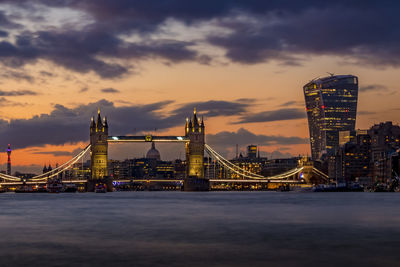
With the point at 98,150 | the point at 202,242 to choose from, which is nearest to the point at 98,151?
the point at 98,150

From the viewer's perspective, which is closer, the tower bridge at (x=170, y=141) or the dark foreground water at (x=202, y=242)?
the dark foreground water at (x=202, y=242)

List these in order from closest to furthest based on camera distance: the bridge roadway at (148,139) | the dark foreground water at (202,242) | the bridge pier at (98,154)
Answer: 1. the dark foreground water at (202,242)
2. the bridge roadway at (148,139)
3. the bridge pier at (98,154)

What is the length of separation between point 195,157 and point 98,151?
27920 mm

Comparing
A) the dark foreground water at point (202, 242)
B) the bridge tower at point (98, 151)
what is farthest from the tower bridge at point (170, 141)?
the dark foreground water at point (202, 242)

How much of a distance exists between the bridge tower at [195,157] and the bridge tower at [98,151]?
76.7 feet

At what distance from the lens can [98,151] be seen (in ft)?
602

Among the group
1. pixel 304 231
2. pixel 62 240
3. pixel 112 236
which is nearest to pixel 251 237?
pixel 304 231

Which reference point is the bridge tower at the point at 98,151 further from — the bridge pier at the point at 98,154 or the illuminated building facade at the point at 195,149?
the illuminated building facade at the point at 195,149

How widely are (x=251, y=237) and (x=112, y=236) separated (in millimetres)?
8171

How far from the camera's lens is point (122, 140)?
177m

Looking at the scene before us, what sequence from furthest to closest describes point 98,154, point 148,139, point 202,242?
point 98,154 → point 148,139 → point 202,242

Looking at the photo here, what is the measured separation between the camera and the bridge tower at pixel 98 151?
182000 millimetres

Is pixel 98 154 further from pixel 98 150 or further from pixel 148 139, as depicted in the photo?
pixel 148 139

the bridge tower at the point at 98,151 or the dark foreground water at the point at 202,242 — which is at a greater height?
the bridge tower at the point at 98,151
